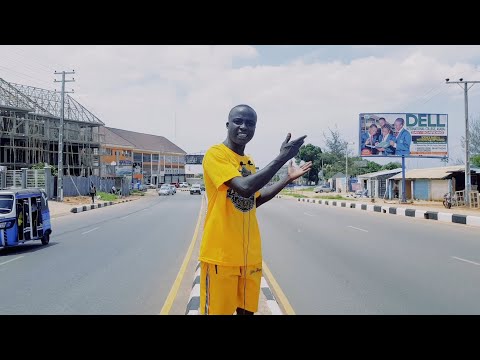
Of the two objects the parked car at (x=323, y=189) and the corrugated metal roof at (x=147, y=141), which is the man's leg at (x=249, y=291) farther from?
the corrugated metal roof at (x=147, y=141)

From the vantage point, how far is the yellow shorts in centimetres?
235

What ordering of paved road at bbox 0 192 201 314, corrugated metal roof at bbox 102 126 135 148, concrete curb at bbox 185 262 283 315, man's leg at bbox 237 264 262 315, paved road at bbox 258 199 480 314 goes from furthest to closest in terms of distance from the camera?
corrugated metal roof at bbox 102 126 135 148 → paved road at bbox 0 192 201 314 → paved road at bbox 258 199 480 314 → concrete curb at bbox 185 262 283 315 → man's leg at bbox 237 264 262 315

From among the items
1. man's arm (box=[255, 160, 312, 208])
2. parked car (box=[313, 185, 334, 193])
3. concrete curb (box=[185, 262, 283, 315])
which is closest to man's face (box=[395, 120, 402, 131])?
concrete curb (box=[185, 262, 283, 315])

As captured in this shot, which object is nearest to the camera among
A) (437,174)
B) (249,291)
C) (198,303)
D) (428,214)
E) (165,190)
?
(249,291)

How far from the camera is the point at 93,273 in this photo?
7297 mm

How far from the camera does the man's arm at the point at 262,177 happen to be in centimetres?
218

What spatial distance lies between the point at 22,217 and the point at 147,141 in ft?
247

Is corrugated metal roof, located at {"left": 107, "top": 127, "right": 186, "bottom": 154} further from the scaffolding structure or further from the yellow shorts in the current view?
the yellow shorts

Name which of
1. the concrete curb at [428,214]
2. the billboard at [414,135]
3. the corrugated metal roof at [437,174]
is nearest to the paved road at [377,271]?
the concrete curb at [428,214]

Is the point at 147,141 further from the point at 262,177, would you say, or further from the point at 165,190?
the point at 262,177

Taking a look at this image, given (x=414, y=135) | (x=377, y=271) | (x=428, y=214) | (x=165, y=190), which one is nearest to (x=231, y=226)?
(x=377, y=271)

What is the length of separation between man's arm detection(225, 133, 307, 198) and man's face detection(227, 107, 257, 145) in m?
0.20

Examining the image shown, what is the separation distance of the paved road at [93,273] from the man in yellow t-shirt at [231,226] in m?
2.81
